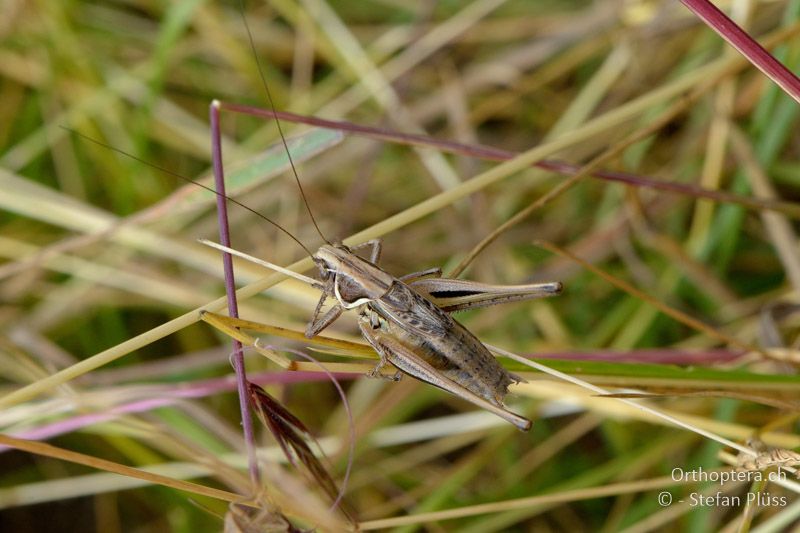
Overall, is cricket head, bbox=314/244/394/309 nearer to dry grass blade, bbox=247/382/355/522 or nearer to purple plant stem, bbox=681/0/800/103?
dry grass blade, bbox=247/382/355/522

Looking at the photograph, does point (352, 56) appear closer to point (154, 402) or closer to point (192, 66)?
point (192, 66)

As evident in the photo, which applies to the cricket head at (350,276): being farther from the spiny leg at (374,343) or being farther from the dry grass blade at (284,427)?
the dry grass blade at (284,427)

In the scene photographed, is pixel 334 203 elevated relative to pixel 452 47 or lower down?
lower down

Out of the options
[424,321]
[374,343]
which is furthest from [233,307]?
[424,321]

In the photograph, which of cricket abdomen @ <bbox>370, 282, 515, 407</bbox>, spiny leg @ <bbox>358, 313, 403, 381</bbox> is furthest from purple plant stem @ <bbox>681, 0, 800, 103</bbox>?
spiny leg @ <bbox>358, 313, 403, 381</bbox>

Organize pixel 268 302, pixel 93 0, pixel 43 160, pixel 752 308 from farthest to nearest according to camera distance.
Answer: pixel 93 0 → pixel 43 160 → pixel 268 302 → pixel 752 308

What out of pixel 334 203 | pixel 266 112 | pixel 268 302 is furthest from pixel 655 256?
pixel 266 112
